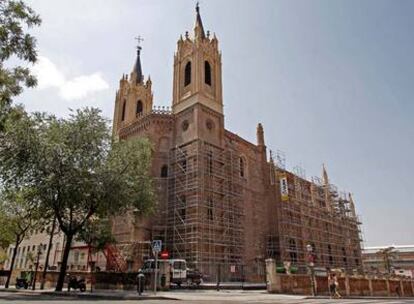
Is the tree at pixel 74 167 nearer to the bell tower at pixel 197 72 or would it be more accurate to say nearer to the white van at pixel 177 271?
the white van at pixel 177 271

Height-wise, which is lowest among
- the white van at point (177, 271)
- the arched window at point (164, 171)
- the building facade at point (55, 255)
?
the white van at point (177, 271)

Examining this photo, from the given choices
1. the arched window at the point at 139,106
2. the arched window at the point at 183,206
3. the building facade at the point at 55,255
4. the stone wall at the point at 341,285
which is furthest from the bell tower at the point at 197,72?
the stone wall at the point at 341,285

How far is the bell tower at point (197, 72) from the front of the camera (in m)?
37.8

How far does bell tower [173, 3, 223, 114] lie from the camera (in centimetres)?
3784

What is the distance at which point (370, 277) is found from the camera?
3120 centimetres

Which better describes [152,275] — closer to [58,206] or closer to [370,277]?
[58,206]

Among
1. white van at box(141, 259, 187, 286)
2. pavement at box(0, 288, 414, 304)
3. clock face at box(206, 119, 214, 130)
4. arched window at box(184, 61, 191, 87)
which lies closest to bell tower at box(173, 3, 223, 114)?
arched window at box(184, 61, 191, 87)

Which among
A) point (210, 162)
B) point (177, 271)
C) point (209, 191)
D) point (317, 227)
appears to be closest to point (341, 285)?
point (177, 271)

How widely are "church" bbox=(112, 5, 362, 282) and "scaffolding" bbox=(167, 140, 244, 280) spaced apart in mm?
92

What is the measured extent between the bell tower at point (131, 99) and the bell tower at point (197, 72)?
252 inches

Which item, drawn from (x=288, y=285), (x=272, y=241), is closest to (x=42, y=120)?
(x=288, y=285)

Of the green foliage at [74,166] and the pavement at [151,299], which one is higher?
the green foliage at [74,166]

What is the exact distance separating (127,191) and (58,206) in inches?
161

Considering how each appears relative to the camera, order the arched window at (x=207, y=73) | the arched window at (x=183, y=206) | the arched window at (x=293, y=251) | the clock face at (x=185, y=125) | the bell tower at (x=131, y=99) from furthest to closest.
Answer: the bell tower at (x=131, y=99) → the arched window at (x=293, y=251) → the arched window at (x=207, y=73) → the clock face at (x=185, y=125) → the arched window at (x=183, y=206)
